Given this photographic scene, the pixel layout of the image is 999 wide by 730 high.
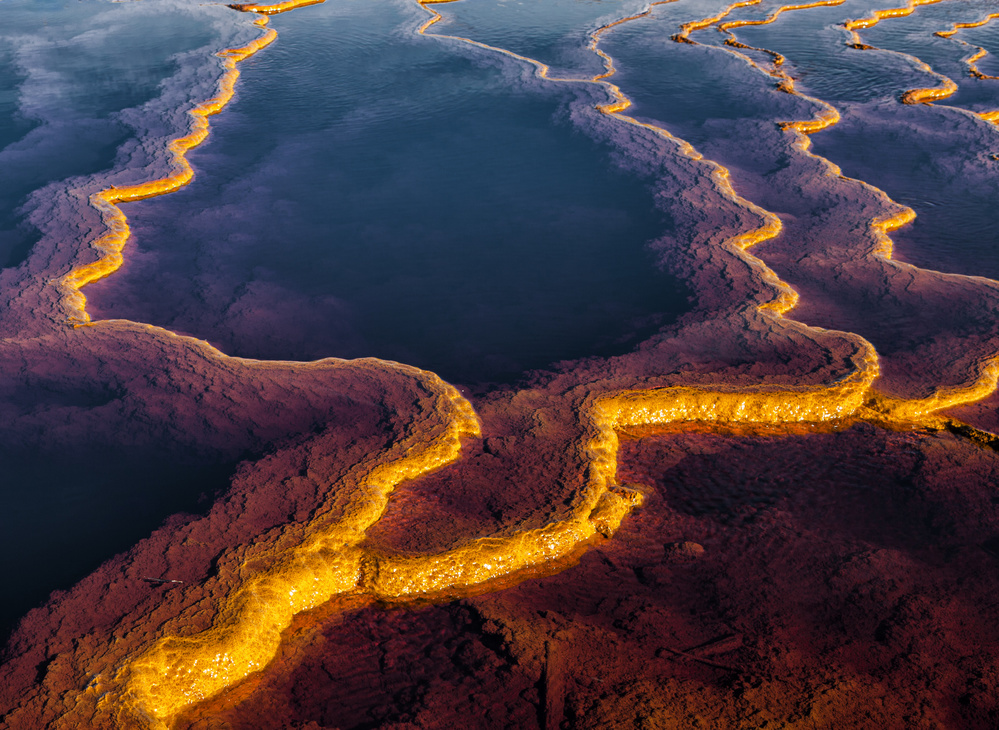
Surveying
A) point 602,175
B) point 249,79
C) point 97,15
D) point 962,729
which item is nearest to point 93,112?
point 249,79

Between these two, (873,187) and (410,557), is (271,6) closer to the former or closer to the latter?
(873,187)

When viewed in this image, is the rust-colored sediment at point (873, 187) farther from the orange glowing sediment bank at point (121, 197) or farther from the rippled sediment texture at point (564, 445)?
the orange glowing sediment bank at point (121, 197)

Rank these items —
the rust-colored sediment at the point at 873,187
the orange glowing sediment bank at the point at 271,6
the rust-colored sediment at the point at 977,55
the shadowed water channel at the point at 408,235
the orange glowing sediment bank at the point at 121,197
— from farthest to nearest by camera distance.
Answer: the orange glowing sediment bank at the point at 271,6 → the rust-colored sediment at the point at 977,55 → the orange glowing sediment bank at the point at 121,197 → the shadowed water channel at the point at 408,235 → the rust-colored sediment at the point at 873,187

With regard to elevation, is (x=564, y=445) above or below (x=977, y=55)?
below

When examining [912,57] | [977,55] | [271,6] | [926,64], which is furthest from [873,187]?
[271,6]

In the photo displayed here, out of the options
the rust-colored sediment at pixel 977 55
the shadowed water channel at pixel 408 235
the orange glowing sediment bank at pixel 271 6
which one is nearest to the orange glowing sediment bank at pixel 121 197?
the shadowed water channel at pixel 408 235

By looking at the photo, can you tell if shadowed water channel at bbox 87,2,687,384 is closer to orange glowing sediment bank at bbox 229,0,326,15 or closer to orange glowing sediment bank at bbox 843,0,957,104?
orange glowing sediment bank at bbox 843,0,957,104

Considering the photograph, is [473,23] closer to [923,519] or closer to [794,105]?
[794,105]
